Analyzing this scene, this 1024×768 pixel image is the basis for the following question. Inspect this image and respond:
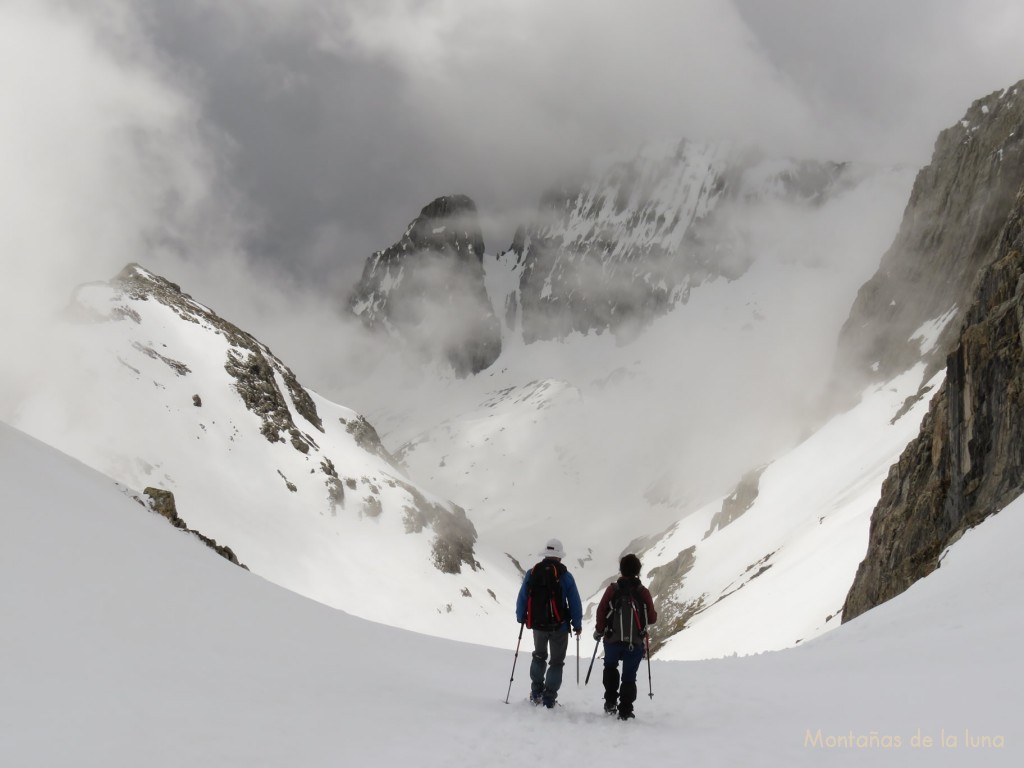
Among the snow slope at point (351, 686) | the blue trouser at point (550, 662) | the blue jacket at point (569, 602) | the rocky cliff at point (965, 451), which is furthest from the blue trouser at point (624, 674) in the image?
the rocky cliff at point (965, 451)

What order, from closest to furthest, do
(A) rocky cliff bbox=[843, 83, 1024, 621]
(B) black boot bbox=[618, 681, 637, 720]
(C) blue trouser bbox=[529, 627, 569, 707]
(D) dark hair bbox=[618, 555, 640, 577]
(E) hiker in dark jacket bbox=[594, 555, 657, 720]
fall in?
(B) black boot bbox=[618, 681, 637, 720] → (E) hiker in dark jacket bbox=[594, 555, 657, 720] → (D) dark hair bbox=[618, 555, 640, 577] → (C) blue trouser bbox=[529, 627, 569, 707] → (A) rocky cliff bbox=[843, 83, 1024, 621]

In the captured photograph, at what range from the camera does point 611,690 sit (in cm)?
1017

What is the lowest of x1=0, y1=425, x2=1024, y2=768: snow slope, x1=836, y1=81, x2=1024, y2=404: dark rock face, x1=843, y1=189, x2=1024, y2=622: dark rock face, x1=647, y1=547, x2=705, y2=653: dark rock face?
x1=0, y1=425, x2=1024, y2=768: snow slope

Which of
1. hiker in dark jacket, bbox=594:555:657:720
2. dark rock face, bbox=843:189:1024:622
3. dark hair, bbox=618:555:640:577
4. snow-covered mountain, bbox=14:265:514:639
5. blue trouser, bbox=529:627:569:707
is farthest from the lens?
snow-covered mountain, bbox=14:265:514:639

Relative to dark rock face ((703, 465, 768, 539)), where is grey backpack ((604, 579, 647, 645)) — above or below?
below

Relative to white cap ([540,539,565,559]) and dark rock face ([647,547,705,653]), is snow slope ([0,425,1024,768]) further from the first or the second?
dark rock face ([647,547,705,653])

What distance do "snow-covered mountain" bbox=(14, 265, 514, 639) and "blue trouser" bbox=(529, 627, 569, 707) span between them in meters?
70.6

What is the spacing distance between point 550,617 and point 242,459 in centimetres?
8959

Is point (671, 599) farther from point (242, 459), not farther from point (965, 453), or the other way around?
point (965, 453)

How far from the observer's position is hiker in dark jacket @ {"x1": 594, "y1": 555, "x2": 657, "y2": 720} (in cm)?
1002

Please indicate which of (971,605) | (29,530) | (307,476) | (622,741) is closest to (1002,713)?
(622,741)

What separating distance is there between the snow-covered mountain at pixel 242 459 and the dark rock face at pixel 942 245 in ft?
226

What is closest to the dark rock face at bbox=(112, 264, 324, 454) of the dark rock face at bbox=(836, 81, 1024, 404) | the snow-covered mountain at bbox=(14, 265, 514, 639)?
the snow-covered mountain at bbox=(14, 265, 514, 639)

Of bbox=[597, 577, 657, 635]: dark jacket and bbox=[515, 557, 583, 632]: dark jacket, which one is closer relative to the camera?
bbox=[597, 577, 657, 635]: dark jacket
